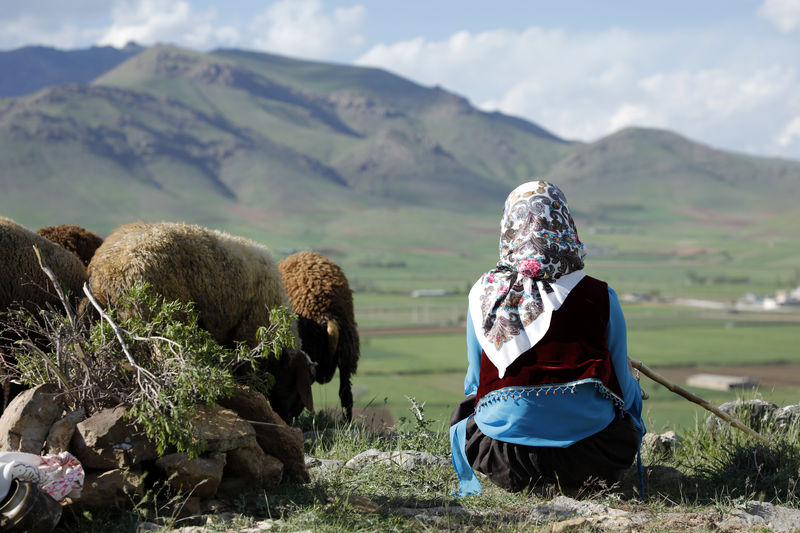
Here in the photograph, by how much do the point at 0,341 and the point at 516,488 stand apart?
398cm

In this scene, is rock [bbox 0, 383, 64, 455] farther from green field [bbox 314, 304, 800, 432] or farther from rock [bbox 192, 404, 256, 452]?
green field [bbox 314, 304, 800, 432]

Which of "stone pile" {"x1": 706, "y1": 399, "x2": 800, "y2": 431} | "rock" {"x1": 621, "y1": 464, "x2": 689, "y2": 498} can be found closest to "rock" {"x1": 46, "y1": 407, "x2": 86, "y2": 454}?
"rock" {"x1": 621, "y1": 464, "x2": 689, "y2": 498}

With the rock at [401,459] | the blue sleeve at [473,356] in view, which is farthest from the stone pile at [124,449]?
the blue sleeve at [473,356]


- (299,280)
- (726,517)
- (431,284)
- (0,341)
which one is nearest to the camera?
(726,517)

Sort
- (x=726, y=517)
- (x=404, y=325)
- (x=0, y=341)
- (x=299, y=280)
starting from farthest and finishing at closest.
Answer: (x=404, y=325) < (x=299, y=280) < (x=0, y=341) < (x=726, y=517)

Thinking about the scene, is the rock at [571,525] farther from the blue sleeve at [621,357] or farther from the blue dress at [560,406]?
the blue sleeve at [621,357]

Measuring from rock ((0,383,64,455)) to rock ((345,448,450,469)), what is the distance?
76.9 inches

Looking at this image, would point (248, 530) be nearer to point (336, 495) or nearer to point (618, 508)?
point (336, 495)

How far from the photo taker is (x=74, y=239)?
28.6 ft

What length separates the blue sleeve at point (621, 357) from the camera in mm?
4961

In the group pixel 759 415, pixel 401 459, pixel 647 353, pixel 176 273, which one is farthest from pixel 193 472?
pixel 647 353

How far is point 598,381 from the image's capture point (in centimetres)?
487

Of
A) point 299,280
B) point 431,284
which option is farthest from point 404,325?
point 299,280

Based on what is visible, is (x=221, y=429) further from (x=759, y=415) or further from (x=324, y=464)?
(x=759, y=415)
